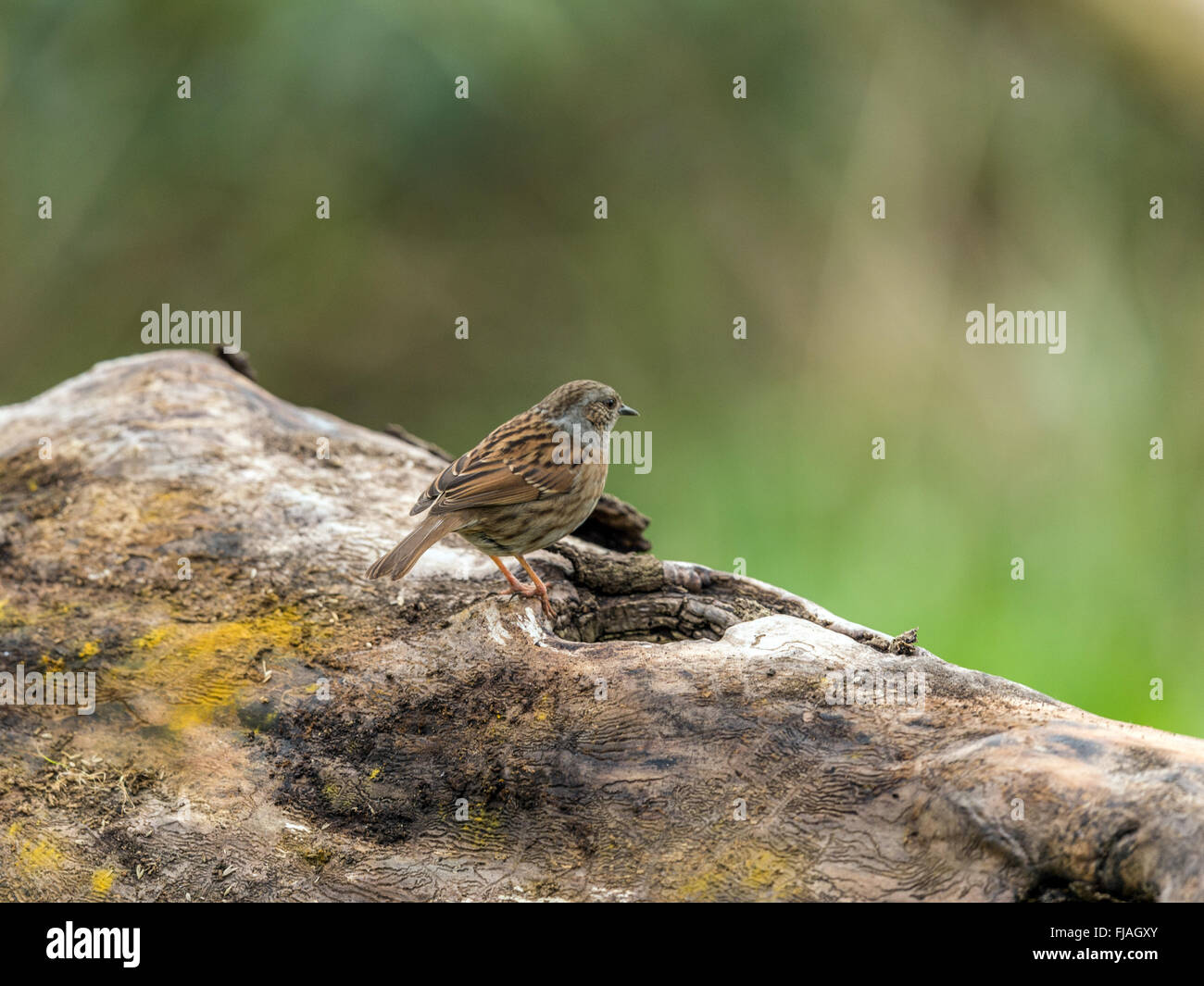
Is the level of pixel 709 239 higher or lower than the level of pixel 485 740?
higher

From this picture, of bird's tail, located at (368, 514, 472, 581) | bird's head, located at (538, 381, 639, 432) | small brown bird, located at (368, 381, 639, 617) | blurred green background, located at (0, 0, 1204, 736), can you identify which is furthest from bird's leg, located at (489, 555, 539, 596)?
blurred green background, located at (0, 0, 1204, 736)

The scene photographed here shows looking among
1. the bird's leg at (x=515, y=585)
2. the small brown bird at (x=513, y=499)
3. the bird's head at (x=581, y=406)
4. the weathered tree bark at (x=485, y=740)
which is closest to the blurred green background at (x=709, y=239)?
the bird's head at (x=581, y=406)

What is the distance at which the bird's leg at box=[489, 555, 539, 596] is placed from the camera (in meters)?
3.83

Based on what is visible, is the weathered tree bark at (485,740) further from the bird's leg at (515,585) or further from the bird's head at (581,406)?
the bird's head at (581,406)

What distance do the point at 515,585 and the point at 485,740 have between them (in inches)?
32.4

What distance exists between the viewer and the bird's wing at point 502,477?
13.3 feet

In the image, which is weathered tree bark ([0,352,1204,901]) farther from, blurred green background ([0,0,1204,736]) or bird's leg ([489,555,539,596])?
blurred green background ([0,0,1204,736])

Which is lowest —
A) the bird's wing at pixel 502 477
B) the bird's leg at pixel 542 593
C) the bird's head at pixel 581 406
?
the bird's leg at pixel 542 593

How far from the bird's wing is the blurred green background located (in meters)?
2.84

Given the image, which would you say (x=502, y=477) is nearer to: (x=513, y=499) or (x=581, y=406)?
(x=513, y=499)

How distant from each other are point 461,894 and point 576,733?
539 mm

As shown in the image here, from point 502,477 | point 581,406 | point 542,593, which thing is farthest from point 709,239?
point 542,593

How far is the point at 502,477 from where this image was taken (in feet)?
13.6

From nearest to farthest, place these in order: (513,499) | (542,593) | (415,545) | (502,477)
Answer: (542,593) < (415,545) < (513,499) < (502,477)
